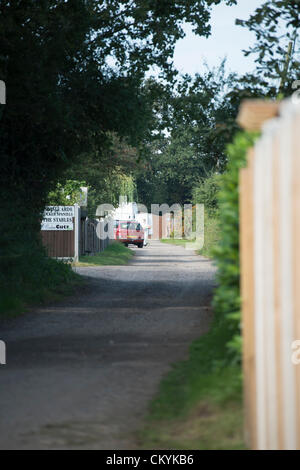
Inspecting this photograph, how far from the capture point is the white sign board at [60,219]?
115ft

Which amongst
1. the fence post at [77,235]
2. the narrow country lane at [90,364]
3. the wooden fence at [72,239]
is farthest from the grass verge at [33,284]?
the fence post at [77,235]

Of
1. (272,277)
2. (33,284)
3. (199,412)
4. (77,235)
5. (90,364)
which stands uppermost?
(272,277)

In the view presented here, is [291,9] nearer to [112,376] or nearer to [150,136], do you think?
[112,376]

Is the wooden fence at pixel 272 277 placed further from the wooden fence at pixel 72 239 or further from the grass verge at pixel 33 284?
the wooden fence at pixel 72 239

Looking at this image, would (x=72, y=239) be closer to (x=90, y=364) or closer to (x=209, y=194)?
(x=209, y=194)

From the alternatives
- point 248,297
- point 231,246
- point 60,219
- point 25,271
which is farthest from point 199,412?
point 60,219

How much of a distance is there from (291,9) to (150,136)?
36.8 feet

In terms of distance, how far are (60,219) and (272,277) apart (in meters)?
30.9

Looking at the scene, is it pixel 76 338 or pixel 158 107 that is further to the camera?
pixel 158 107

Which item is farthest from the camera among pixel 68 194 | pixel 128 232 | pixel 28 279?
pixel 128 232

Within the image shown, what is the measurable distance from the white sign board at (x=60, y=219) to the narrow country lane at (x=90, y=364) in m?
15.6

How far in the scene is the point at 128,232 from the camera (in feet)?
210

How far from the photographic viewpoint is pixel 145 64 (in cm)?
→ 2267
